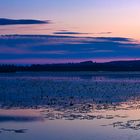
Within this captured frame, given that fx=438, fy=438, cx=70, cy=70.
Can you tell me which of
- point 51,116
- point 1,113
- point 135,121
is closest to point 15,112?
point 1,113

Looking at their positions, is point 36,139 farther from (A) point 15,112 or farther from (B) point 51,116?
(A) point 15,112

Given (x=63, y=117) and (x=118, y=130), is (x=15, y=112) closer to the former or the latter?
(x=63, y=117)

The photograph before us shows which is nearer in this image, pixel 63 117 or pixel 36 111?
pixel 63 117

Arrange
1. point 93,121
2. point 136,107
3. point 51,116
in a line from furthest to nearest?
1. point 136,107
2. point 51,116
3. point 93,121

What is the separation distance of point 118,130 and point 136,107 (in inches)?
287

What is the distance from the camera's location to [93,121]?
54.9ft

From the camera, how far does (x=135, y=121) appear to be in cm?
1689

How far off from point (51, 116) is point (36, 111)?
80.3 inches

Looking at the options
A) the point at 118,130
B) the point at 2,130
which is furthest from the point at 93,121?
the point at 2,130

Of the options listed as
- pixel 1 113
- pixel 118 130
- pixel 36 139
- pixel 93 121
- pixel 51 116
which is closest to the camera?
pixel 36 139

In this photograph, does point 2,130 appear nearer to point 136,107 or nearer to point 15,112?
point 15,112

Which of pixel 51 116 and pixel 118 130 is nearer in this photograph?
pixel 118 130

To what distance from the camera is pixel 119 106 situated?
22141mm

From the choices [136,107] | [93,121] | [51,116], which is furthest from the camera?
[136,107]
